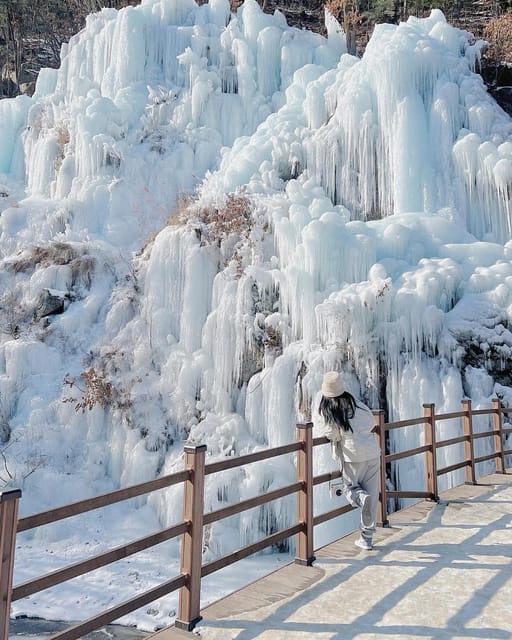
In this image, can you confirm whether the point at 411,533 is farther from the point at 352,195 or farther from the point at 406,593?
the point at 352,195

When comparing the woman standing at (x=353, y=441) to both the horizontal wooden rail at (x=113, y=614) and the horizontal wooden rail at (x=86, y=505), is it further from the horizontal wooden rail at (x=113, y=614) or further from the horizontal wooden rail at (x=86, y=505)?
the horizontal wooden rail at (x=113, y=614)

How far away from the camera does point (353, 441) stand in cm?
493

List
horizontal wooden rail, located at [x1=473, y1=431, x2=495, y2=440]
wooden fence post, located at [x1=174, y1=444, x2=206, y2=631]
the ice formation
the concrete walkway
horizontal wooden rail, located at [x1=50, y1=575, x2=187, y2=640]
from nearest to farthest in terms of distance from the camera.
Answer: horizontal wooden rail, located at [x1=50, y1=575, x2=187, y2=640], the concrete walkway, wooden fence post, located at [x1=174, y1=444, x2=206, y2=631], horizontal wooden rail, located at [x1=473, y1=431, x2=495, y2=440], the ice formation

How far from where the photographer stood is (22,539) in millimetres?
11062

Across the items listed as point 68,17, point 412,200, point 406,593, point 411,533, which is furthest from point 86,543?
point 68,17

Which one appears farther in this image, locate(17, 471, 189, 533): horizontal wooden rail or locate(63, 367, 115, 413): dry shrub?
locate(63, 367, 115, 413): dry shrub

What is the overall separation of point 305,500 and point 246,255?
852cm

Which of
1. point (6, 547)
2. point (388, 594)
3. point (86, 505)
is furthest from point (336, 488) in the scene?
point (6, 547)

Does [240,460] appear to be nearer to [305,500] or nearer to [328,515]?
[305,500]

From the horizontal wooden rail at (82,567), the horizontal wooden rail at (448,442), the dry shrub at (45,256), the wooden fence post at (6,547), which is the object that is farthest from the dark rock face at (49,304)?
the wooden fence post at (6,547)

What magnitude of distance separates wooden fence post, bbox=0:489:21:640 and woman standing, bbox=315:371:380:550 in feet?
9.00

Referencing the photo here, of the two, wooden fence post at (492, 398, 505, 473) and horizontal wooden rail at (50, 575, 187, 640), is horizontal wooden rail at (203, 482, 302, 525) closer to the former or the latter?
horizontal wooden rail at (50, 575, 187, 640)

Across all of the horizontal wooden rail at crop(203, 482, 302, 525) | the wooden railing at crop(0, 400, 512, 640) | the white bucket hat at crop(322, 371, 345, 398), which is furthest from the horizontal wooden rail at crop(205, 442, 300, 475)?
the white bucket hat at crop(322, 371, 345, 398)

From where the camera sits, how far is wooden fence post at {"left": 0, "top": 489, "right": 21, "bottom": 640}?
8.76ft
